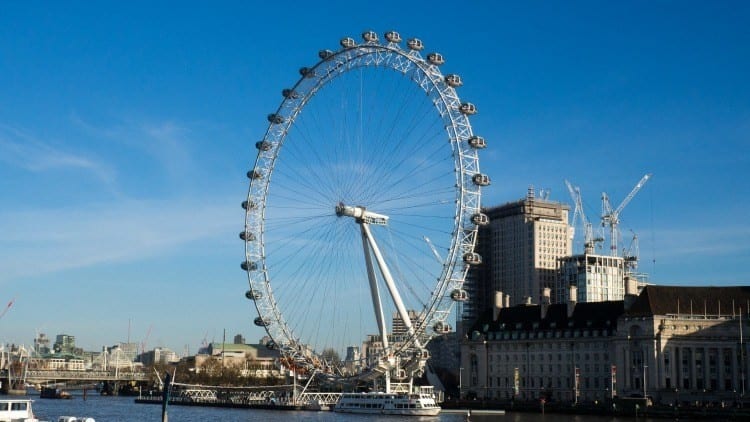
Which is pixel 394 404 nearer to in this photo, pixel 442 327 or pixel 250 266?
pixel 442 327

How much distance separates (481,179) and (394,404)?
3180 centimetres

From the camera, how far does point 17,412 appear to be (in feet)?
227

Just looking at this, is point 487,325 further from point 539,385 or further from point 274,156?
point 274,156

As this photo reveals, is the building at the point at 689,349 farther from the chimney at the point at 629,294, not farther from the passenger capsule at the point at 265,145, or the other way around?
the passenger capsule at the point at 265,145

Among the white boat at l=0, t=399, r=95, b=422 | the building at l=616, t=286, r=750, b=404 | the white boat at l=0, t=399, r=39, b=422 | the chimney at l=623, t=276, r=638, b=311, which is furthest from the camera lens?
the chimney at l=623, t=276, r=638, b=311

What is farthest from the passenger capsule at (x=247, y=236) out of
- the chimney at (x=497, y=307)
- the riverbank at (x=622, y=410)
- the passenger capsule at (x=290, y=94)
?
A: the chimney at (x=497, y=307)

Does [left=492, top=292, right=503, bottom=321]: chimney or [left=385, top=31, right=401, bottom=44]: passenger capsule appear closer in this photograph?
[left=385, top=31, right=401, bottom=44]: passenger capsule

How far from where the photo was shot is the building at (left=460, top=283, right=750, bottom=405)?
443ft

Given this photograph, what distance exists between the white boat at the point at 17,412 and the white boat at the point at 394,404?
56.0 metres

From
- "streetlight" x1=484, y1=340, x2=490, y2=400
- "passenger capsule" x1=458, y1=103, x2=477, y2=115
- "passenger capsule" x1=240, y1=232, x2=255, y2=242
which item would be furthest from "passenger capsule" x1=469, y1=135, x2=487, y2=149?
Result: "streetlight" x1=484, y1=340, x2=490, y2=400

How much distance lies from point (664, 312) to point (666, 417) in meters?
22.5

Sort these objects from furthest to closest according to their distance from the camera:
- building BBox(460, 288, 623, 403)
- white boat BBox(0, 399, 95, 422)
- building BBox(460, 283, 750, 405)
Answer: building BBox(460, 288, 623, 403), building BBox(460, 283, 750, 405), white boat BBox(0, 399, 95, 422)

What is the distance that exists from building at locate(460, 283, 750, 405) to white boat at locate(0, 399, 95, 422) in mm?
85157

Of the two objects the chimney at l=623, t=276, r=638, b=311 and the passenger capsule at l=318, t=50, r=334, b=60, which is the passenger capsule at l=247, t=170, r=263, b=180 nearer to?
the passenger capsule at l=318, t=50, r=334, b=60
